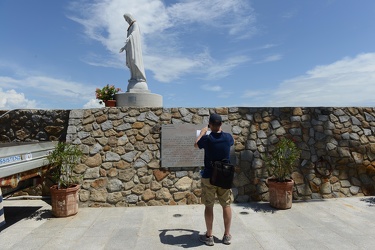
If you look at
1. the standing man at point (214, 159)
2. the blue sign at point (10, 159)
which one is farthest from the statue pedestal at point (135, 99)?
the standing man at point (214, 159)

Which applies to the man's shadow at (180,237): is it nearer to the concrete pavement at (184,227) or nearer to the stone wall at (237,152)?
the concrete pavement at (184,227)

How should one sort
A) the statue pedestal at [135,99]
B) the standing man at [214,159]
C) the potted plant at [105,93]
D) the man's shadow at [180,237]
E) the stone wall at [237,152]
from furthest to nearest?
1. the potted plant at [105,93]
2. the statue pedestal at [135,99]
3. the stone wall at [237,152]
4. the man's shadow at [180,237]
5. the standing man at [214,159]

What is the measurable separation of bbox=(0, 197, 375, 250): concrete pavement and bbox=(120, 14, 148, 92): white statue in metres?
3.04

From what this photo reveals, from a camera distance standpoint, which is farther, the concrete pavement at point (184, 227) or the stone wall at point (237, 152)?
the stone wall at point (237, 152)

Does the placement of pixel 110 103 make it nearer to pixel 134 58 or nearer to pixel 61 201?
pixel 134 58

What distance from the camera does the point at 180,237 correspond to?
3504mm

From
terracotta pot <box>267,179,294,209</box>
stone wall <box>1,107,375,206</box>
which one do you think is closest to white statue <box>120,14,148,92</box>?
stone wall <box>1,107,375,206</box>

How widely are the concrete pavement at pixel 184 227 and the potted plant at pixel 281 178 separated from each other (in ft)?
0.59

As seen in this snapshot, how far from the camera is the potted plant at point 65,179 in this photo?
4324 millimetres

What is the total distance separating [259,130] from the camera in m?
5.46

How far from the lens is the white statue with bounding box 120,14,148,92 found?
245 inches

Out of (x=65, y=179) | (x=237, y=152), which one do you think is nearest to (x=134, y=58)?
(x=65, y=179)

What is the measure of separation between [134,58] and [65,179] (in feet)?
10.8

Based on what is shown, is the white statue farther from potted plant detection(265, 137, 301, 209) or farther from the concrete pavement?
potted plant detection(265, 137, 301, 209)
